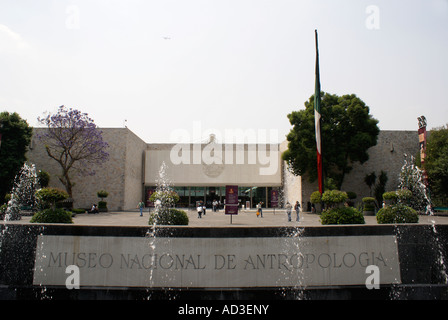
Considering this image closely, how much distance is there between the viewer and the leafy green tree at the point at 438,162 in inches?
→ 1019

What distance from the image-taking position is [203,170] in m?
40.1

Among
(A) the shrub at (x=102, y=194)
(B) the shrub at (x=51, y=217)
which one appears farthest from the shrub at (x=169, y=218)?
(A) the shrub at (x=102, y=194)

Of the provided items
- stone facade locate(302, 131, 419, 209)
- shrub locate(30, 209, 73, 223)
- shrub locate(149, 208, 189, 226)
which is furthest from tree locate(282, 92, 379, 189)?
shrub locate(30, 209, 73, 223)

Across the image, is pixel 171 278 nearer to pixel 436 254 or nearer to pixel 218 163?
pixel 436 254

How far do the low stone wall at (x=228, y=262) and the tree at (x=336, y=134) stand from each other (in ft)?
75.2

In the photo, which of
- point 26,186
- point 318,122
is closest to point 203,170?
point 26,186

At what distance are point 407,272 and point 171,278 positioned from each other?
18.1ft

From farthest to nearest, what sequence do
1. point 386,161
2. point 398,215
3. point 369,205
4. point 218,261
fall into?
point 386,161 < point 369,205 < point 398,215 < point 218,261

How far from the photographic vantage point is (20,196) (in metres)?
29.7

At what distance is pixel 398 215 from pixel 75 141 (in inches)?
1290

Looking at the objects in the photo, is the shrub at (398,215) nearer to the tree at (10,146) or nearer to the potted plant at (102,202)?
the potted plant at (102,202)

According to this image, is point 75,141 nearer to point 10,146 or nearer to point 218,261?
point 10,146

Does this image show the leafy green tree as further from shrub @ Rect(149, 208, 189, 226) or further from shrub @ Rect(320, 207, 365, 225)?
shrub @ Rect(149, 208, 189, 226)
